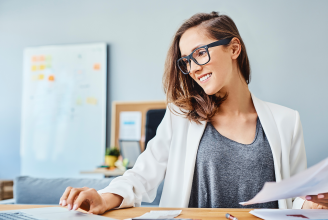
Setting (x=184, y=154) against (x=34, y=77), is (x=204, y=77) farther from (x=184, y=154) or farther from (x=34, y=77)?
(x=34, y=77)

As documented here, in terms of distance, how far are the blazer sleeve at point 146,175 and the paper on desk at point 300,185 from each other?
0.38 m

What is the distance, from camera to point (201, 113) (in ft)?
3.54

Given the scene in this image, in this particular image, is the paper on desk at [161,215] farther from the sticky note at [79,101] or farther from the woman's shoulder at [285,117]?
the sticky note at [79,101]

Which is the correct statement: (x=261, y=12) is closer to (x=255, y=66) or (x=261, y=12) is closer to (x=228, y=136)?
(x=255, y=66)

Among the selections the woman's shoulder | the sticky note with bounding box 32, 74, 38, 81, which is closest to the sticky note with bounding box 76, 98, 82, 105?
the sticky note with bounding box 32, 74, 38, 81

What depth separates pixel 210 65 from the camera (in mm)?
1002

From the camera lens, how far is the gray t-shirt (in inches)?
38.3

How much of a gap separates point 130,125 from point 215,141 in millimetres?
2192

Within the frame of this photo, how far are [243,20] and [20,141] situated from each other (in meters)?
2.87

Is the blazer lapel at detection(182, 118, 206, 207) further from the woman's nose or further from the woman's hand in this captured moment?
the woman's hand

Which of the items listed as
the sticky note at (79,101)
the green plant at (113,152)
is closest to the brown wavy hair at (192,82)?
the green plant at (113,152)

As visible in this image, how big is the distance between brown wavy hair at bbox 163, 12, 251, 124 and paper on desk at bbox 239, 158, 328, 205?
54cm

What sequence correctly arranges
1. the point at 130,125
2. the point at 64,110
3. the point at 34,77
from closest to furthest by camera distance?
the point at 130,125 < the point at 64,110 < the point at 34,77

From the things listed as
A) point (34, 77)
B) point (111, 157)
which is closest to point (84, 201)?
point (111, 157)
